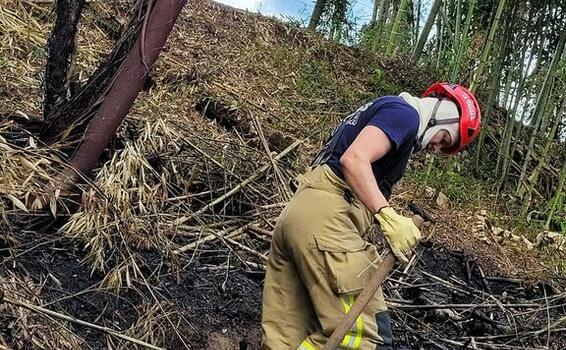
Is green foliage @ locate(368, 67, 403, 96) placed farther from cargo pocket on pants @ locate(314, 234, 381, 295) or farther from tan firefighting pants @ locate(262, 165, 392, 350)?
cargo pocket on pants @ locate(314, 234, 381, 295)

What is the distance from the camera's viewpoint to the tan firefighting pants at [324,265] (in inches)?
125

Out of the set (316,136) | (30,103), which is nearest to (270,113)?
(316,136)

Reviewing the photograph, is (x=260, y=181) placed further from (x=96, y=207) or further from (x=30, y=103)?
(x=30, y=103)

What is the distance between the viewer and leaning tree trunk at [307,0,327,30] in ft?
34.4

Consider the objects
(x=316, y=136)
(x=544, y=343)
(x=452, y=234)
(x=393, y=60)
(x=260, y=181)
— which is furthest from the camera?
(x=393, y=60)

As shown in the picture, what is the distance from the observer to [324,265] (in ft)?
10.5

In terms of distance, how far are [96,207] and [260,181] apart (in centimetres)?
147

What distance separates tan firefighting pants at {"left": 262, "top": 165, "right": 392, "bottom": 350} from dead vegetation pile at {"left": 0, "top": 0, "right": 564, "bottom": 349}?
0.66 m

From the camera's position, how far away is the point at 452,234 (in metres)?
6.98

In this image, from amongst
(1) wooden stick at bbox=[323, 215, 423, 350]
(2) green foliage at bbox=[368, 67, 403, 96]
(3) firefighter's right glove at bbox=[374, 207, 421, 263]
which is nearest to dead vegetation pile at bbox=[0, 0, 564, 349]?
(1) wooden stick at bbox=[323, 215, 423, 350]

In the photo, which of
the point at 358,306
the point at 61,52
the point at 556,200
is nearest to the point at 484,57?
the point at 556,200

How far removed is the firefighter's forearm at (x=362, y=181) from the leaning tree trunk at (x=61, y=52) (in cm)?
204

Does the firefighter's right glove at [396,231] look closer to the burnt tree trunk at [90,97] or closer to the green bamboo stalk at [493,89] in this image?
the burnt tree trunk at [90,97]

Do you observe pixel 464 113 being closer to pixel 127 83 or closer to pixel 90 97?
pixel 127 83
